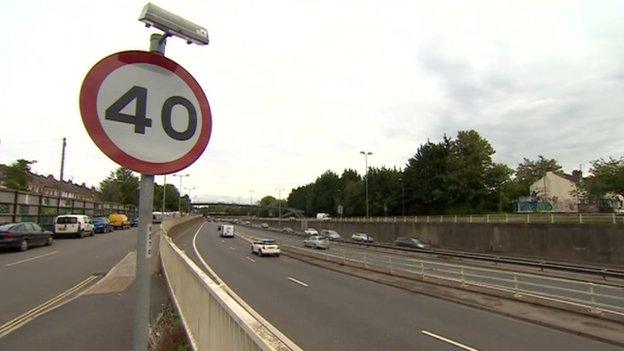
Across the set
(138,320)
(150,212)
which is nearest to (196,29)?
(150,212)

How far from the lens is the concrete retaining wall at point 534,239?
32000mm

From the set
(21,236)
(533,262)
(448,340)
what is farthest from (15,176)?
(448,340)

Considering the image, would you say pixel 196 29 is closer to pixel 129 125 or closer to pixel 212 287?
pixel 129 125

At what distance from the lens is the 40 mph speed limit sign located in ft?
9.98

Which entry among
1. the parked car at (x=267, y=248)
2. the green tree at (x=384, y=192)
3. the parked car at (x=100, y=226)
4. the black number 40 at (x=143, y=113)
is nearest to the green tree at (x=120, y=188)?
the green tree at (x=384, y=192)

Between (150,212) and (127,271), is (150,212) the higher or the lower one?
the higher one

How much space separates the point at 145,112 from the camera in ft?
10.7

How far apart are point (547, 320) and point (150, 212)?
12.9 metres

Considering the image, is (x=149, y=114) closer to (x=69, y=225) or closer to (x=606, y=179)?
(x=69, y=225)

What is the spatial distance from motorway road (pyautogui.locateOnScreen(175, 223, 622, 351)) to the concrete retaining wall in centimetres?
1983

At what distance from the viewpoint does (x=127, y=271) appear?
19.9 m

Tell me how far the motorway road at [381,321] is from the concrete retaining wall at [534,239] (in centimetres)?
1983

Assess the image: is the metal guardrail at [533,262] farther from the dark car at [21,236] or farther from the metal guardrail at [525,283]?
the dark car at [21,236]

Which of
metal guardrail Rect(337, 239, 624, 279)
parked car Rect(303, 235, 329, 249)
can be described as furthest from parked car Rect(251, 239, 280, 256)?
metal guardrail Rect(337, 239, 624, 279)
